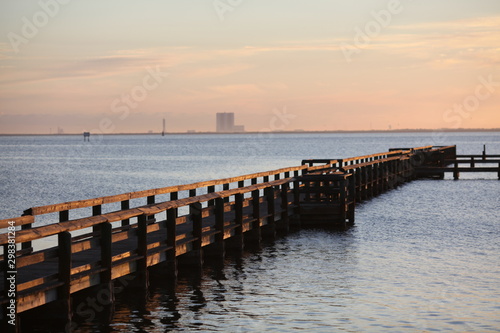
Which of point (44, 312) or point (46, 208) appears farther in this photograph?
point (46, 208)

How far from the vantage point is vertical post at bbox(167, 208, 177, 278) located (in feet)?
56.1

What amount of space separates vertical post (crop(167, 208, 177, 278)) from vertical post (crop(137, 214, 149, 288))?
1.14 meters

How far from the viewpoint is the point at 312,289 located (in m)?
16.6

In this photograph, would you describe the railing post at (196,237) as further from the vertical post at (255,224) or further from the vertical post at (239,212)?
the vertical post at (255,224)

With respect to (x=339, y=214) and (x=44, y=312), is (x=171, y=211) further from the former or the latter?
(x=339, y=214)

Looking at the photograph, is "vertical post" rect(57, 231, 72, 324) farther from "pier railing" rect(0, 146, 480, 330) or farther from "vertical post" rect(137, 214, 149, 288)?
"vertical post" rect(137, 214, 149, 288)

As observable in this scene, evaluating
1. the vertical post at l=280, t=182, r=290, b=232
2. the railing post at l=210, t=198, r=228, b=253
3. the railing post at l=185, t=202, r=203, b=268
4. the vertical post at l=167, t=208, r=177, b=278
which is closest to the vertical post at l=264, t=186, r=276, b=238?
the vertical post at l=280, t=182, r=290, b=232

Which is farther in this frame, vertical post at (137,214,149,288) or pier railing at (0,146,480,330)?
vertical post at (137,214,149,288)

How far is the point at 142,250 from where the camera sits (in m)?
15.8

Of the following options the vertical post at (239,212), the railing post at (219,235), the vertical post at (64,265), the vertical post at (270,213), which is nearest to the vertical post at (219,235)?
the railing post at (219,235)

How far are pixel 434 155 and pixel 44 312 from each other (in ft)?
203

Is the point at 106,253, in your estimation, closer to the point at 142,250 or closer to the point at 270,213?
the point at 142,250

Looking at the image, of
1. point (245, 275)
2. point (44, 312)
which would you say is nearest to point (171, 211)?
point (245, 275)

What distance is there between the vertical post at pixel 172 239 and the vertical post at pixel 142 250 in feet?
3.75
